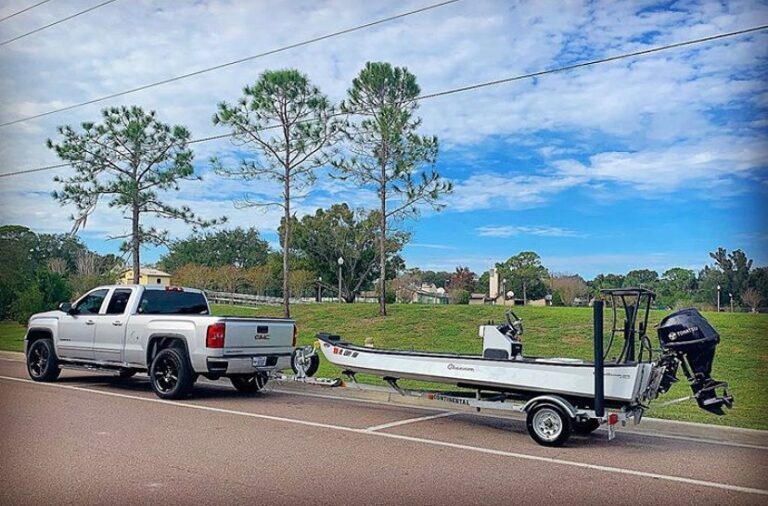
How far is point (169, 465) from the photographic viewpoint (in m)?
6.61

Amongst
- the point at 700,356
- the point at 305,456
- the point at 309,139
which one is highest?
the point at 309,139

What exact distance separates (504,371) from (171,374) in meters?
5.58

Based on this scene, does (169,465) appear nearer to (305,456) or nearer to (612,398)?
(305,456)

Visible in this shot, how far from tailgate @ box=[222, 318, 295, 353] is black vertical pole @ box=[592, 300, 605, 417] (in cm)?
568

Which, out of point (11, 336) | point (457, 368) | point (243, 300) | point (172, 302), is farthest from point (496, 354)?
point (243, 300)

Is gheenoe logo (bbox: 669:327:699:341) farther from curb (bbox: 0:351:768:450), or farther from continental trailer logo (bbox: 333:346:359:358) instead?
continental trailer logo (bbox: 333:346:359:358)

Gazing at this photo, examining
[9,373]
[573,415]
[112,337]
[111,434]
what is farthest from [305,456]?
[9,373]

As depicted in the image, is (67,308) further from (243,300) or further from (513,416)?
(243,300)

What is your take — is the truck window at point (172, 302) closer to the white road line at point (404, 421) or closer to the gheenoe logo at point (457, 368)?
the white road line at point (404, 421)

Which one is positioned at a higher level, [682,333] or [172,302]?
[172,302]

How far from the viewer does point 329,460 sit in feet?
23.0

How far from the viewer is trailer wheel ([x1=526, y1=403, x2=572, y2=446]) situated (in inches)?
311

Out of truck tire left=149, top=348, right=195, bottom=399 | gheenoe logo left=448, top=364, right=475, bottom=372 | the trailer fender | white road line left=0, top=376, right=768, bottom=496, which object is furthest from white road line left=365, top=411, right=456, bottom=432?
truck tire left=149, top=348, right=195, bottom=399

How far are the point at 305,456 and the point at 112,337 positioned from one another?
254 inches
